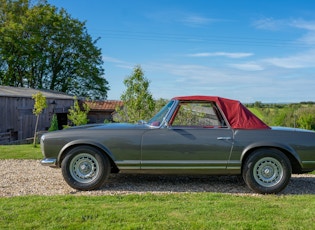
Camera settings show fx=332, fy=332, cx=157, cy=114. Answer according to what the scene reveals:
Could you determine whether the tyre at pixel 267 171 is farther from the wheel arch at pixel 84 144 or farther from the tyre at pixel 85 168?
the tyre at pixel 85 168

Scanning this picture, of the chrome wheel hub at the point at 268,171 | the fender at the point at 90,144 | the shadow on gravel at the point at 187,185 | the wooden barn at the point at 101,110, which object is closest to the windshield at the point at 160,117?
the fender at the point at 90,144

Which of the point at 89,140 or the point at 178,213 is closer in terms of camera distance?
the point at 178,213

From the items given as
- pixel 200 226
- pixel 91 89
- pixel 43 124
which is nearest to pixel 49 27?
pixel 91 89

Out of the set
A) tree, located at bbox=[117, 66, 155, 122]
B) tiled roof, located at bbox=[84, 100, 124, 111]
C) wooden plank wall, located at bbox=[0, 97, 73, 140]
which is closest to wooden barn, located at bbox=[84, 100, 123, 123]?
tiled roof, located at bbox=[84, 100, 124, 111]

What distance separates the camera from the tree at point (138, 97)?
1352 centimetres

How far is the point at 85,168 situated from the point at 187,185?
199 cm

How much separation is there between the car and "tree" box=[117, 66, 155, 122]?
24.7 feet

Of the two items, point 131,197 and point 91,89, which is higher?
point 91,89

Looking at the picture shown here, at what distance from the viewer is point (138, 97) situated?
1351 centimetres

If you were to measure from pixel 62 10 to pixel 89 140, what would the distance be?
3944 cm

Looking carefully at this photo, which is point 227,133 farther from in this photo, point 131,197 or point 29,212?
point 29,212

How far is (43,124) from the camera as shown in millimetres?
26328

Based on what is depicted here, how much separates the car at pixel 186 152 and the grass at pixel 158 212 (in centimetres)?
58

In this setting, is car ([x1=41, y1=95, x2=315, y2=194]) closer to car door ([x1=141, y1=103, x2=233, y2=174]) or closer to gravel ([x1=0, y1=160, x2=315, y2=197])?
car door ([x1=141, y1=103, x2=233, y2=174])
